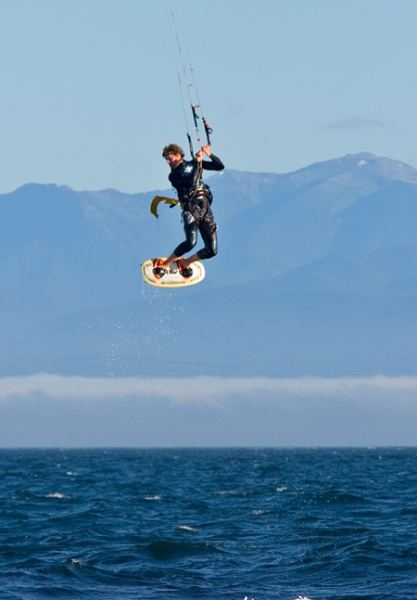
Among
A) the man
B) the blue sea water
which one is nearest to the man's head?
the man

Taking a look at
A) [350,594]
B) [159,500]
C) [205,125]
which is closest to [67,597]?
[350,594]

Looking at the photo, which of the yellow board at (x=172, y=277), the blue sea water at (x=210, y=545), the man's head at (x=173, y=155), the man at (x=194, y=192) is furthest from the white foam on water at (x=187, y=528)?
the man's head at (x=173, y=155)

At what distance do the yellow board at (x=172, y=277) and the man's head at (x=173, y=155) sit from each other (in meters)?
3.27

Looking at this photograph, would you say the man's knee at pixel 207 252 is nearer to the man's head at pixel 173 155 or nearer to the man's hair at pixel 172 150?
the man's head at pixel 173 155

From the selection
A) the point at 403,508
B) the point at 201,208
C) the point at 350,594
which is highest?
the point at 201,208

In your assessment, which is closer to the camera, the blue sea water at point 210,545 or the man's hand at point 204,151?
the man's hand at point 204,151

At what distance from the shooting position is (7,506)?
192ft

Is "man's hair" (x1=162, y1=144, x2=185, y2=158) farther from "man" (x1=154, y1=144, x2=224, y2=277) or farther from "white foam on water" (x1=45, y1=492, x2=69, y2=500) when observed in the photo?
"white foam on water" (x1=45, y1=492, x2=69, y2=500)

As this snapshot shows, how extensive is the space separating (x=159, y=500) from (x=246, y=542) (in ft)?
67.1

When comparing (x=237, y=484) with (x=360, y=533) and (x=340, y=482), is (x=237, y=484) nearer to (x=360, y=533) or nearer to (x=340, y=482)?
(x=340, y=482)

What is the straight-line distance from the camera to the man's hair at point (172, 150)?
24.8 m

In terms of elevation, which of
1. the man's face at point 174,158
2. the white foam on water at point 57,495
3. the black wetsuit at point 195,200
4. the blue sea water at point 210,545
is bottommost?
the blue sea water at point 210,545

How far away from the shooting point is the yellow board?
27766 mm

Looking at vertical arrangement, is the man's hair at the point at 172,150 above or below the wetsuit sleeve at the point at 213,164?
above
